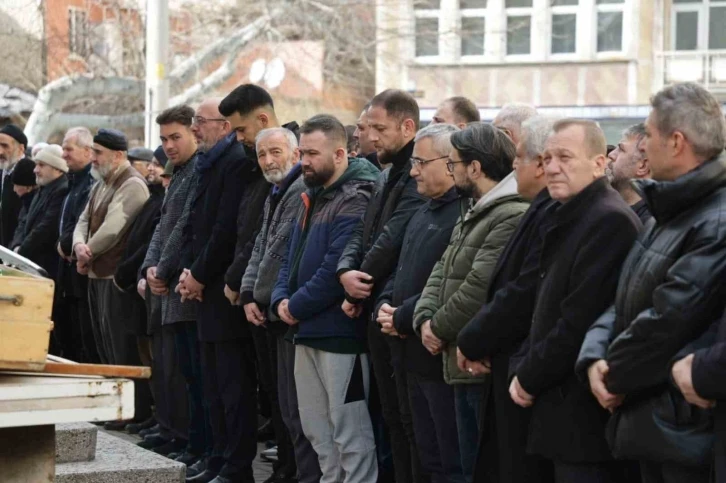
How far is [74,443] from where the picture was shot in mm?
8195

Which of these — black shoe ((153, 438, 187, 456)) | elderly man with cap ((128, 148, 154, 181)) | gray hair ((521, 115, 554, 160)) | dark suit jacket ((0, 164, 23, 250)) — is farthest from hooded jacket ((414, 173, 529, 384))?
dark suit jacket ((0, 164, 23, 250))

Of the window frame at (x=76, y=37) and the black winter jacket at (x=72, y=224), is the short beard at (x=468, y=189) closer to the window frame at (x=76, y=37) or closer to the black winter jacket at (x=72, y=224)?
the black winter jacket at (x=72, y=224)

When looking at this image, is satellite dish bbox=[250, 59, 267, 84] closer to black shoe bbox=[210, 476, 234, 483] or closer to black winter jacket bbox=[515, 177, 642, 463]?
black shoe bbox=[210, 476, 234, 483]

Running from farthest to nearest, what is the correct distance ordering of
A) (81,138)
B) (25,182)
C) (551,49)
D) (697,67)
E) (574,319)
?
1. (551,49)
2. (697,67)
3. (25,182)
4. (81,138)
5. (574,319)

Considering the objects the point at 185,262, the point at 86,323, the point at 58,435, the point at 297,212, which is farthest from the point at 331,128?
the point at 86,323

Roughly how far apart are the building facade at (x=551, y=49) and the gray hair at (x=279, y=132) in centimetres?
2664

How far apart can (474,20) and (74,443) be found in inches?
1224

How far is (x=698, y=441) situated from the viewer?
4.59 m

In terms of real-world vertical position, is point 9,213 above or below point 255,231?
above

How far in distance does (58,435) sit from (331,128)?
2.33 meters

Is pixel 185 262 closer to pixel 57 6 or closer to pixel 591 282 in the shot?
pixel 591 282

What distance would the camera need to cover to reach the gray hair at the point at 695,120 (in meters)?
4.86

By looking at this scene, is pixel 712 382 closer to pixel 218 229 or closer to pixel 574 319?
pixel 574 319

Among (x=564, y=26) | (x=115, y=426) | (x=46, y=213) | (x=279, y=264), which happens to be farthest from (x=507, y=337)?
(x=564, y=26)
